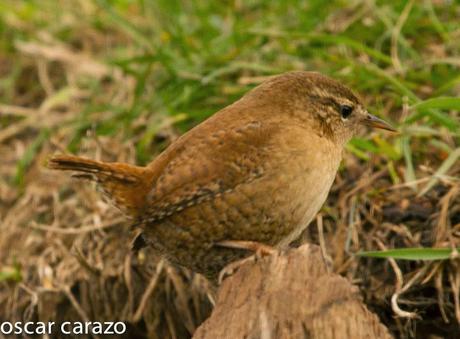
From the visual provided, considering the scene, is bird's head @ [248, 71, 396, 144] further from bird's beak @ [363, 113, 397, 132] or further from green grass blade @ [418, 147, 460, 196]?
green grass blade @ [418, 147, 460, 196]

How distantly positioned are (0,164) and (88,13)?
1.24 metres

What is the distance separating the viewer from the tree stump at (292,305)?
2477 mm

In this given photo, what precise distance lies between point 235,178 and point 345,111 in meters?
0.58

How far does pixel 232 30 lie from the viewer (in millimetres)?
4680

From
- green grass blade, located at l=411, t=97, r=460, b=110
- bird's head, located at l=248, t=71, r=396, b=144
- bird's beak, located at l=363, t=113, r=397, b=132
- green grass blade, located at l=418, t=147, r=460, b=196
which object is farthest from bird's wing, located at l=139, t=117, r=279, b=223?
green grass blade, located at l=418, t=147, r=460, b=196

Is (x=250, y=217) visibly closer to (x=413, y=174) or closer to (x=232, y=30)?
(x=413, y=174)

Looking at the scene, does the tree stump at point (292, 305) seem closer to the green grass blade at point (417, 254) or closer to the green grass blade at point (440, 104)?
the green grass blade at point (417, 254)

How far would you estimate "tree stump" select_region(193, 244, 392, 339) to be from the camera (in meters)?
2.48

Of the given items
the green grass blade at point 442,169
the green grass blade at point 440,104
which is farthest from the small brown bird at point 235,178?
the green grass blade at point 442,169

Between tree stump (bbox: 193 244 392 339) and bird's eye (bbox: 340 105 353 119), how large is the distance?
766mm

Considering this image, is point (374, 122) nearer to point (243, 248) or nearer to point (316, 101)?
point (316, 101)

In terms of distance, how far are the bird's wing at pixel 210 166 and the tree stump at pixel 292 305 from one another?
1.26ft

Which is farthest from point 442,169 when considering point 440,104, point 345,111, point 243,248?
point 243,248

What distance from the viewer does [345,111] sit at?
3.32 metres
